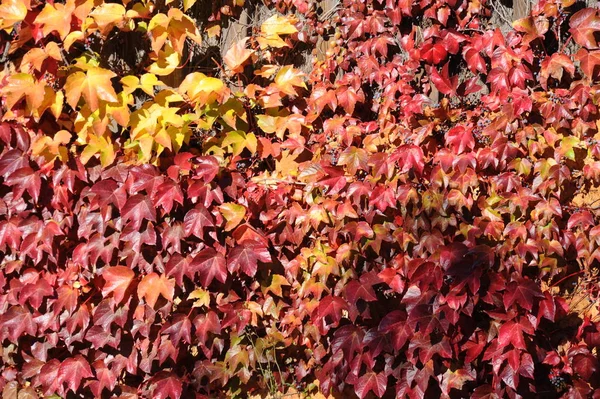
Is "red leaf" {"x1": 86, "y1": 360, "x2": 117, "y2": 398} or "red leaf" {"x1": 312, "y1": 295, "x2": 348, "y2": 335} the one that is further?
"red leaf" {"x1": 86, "y1": 360, "x2": 117, "y2": 398}

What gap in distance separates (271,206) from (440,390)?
114 cm

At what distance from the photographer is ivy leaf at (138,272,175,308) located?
3.16 m

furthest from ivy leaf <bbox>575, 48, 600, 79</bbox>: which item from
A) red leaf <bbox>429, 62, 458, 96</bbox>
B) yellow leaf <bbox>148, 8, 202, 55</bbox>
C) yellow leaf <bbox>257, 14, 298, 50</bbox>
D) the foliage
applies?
yellow leaf <bbox>148, 8, 202, 55</bbox>

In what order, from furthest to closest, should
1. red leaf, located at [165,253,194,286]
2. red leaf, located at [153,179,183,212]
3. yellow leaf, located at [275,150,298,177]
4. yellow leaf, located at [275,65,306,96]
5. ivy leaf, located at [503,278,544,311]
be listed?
yellow leaf, located at [275,150,298,177] < yellow leaf, located at [275,65,306,96] < red leaf, located at [165,253,194,286] < red leaf, located at [153,179,183,212] < ivy leaf, located at [503,278,544,311]

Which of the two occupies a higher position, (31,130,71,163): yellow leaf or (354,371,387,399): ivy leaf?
(31,130,71,163): yellow leaf

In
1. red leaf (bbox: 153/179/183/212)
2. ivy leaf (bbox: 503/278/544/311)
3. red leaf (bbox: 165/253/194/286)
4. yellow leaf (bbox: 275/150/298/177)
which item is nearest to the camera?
ivy leaf (bbox: 503/278/544/311)

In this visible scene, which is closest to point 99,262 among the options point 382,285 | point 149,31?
point 149,31

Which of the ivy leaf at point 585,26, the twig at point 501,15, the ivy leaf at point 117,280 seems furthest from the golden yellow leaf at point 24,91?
the ivy leaf at point 585,26

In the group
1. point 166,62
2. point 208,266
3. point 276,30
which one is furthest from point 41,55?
point 208,266

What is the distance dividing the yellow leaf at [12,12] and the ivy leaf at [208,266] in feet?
4.40

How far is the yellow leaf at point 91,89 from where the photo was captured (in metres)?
3.06

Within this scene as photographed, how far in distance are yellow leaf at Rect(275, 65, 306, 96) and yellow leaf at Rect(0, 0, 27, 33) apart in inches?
46.5

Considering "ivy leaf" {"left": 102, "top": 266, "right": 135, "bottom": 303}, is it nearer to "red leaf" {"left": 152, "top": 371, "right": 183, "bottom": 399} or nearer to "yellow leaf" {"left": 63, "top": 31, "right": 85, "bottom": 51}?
"red leaf" {"left": 152, "top": 371, "right": 183, "bottom": 399}

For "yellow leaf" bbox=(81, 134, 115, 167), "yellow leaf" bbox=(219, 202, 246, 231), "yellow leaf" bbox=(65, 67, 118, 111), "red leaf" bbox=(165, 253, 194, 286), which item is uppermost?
"yellow leaf" bbox=(65, 67, 118, 111)
